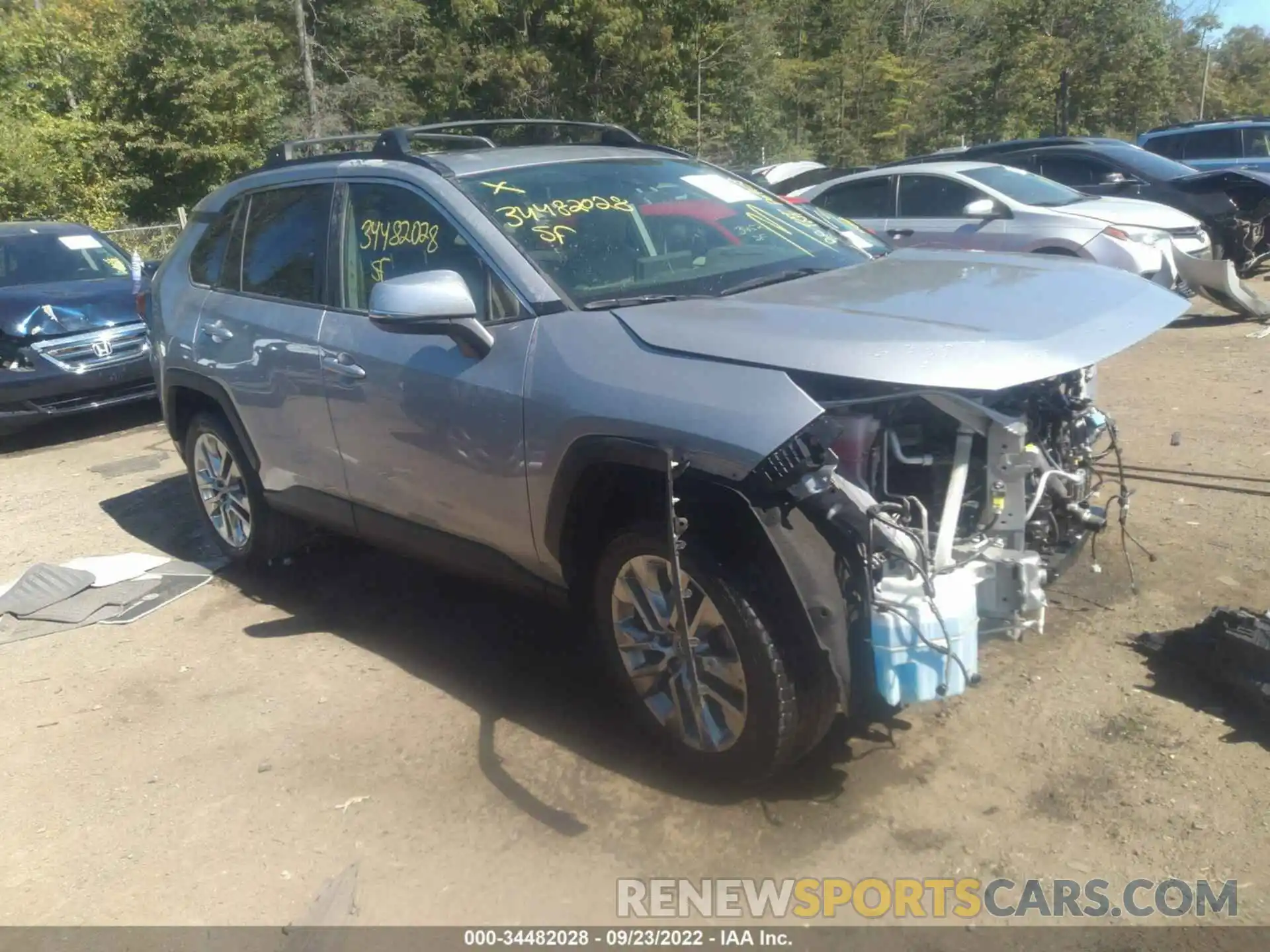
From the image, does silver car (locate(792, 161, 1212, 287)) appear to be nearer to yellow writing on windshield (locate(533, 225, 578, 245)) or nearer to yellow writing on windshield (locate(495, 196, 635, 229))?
yellow writing on windshield (locate(495, 196, 635, 229))

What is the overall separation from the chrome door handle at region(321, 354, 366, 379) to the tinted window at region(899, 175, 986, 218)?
749cm

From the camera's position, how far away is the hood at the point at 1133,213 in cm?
1001

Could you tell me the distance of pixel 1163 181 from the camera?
12.2m

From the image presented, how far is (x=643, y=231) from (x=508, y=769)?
1.96m

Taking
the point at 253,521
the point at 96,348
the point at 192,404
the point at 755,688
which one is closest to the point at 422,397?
the point at 755,688

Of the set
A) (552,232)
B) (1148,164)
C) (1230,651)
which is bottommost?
(1230,651)

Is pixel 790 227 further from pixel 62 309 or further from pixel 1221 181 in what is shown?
pixel 1221 181

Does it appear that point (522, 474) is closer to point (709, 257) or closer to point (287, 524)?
point (709, 257)

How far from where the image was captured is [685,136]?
34094mm

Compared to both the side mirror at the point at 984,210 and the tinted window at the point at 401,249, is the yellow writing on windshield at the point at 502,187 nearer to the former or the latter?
the tinted window at the point at 401,249

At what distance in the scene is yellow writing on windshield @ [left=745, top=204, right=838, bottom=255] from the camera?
4.27m

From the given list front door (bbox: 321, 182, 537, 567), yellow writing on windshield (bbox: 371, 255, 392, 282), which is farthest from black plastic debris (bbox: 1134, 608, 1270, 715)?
yellow writing on windshield (bbox: 371, 255, 392, 282)

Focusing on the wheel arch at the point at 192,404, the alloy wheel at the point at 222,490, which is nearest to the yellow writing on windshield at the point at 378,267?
the wheel arch at the point at 192,404

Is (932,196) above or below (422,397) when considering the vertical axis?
above
